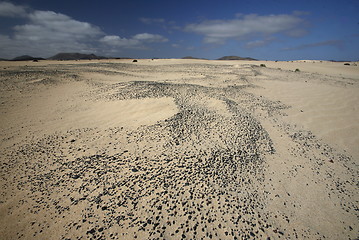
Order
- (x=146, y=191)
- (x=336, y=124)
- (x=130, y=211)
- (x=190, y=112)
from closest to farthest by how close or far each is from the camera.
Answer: (x=130, y=211) < (x=146, y=191) < (x=190, y=112) < (x=336, y=124)

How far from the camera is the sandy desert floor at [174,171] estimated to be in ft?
8.41

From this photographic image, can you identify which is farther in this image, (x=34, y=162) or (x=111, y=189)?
(x=34, y=162)

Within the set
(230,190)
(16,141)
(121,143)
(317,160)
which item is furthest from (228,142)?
(16,141)

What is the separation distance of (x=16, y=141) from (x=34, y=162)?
1.34 m

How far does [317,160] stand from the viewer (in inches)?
170

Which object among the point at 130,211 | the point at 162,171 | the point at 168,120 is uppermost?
the point at 168,120

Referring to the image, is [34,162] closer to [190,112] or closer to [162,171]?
[162,171]

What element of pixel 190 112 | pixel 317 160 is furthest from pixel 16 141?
pixel 317 160

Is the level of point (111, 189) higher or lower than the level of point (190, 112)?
lower

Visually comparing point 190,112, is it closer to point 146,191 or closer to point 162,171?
point 162,171

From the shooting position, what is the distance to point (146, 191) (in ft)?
9.62

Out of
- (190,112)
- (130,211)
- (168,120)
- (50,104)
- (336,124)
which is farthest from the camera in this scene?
(50,104)

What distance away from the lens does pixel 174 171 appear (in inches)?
131

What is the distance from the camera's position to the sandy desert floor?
101 inches
